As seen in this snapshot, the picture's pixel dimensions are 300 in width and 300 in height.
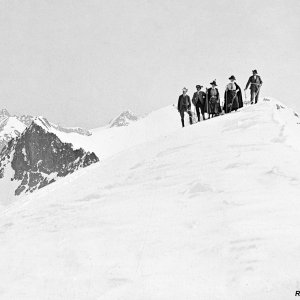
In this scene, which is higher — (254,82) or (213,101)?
(254,82)

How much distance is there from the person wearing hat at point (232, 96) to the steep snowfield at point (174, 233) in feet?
32.9

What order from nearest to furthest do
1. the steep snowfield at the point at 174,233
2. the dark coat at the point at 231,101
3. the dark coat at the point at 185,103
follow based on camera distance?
the steep snowfield at the point at 174,233, the dark coat at the point at 231,101, the dark coat at the point at 185,103

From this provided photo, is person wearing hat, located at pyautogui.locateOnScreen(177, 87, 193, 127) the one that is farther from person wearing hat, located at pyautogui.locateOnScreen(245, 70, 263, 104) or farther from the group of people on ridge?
person wearing hat, located at pyautogui.locateOnScreen(245, 70, 263, 104)

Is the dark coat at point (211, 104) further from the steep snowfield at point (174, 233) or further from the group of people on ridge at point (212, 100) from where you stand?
the steep snowfield at point (174, 233)

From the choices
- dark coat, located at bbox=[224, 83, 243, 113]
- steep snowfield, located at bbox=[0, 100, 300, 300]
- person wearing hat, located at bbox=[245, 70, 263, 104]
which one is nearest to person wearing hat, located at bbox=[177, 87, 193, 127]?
dark coat, located at bbox=[224, 83, 243, 113]

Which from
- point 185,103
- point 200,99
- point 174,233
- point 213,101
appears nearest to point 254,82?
point 213,101

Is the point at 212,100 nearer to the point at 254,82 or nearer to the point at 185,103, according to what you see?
the point at 185,103

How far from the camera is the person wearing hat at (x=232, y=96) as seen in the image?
22406 mm

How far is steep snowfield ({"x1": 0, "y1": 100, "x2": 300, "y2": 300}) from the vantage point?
5.66 metres

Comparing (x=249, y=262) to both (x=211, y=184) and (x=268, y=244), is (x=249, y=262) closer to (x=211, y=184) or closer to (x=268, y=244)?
(x=268, y=244)

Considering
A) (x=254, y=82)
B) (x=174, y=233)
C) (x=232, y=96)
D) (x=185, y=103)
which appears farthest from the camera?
(x=254, y=82)

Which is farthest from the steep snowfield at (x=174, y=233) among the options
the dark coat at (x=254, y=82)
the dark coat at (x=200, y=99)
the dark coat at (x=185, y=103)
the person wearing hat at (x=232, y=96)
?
the dark coat at (x=254, y=82)

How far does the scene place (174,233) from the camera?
7.24 meters

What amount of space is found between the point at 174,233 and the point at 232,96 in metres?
16.4
